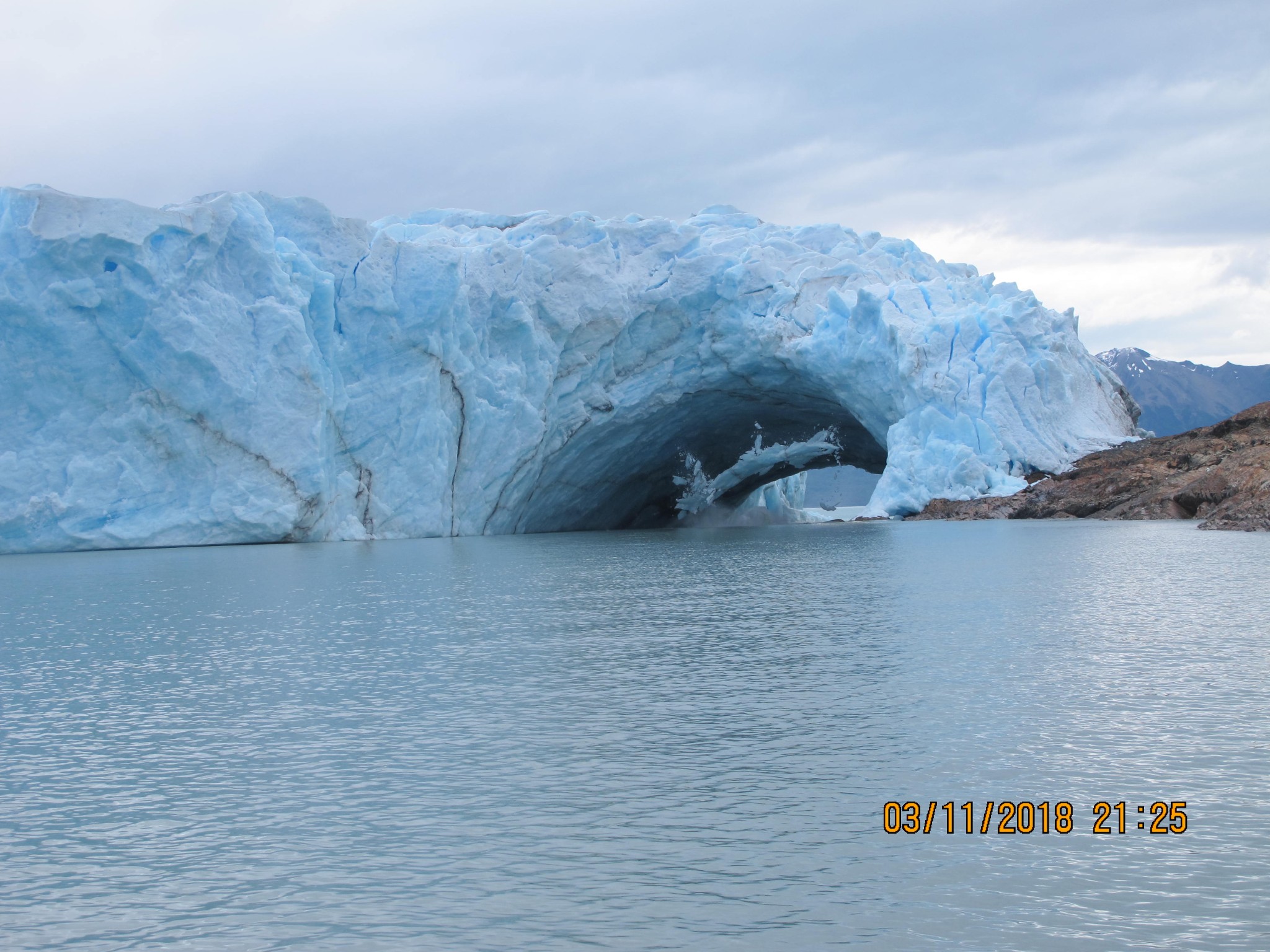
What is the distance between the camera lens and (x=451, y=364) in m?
20.8

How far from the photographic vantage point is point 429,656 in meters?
7.40

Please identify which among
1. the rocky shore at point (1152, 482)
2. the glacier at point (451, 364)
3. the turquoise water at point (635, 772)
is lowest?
the turquoise water at point (635, 772)

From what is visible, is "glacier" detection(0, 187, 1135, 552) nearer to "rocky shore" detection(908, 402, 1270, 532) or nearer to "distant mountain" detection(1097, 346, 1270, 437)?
"rocky shore" detection(908, 402, 1270, 532)

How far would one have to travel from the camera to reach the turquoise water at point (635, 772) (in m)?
3.18

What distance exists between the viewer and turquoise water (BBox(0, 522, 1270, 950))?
3184 mm

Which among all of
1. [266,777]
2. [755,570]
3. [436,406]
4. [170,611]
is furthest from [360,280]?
[266,777]

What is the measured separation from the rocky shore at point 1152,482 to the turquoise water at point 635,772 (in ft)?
35.9

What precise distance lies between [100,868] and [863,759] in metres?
2.74
